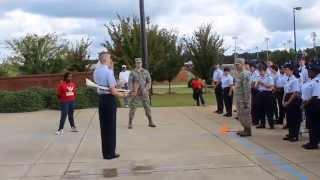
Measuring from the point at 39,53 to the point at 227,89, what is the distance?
19370 mm

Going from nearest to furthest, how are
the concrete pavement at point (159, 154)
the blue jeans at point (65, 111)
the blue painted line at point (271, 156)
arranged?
the blue painted line at point (271, 156)
the concrete pavement at point (159, 154)
the blue jeans at point (65, 111)

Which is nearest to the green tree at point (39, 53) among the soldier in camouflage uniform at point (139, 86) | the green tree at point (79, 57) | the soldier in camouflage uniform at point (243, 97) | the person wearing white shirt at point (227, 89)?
the green tree at point (79, 57)

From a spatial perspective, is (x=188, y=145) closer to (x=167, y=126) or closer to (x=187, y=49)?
(x=167, y=126)

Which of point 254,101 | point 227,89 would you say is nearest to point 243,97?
point 254,101

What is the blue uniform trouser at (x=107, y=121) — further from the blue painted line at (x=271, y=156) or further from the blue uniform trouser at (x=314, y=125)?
the blue uniform trouser at (x=314, y=125)

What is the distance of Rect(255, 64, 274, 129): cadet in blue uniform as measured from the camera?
14500 millimetres

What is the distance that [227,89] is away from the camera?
18750mm

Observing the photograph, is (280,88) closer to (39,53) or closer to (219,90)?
(219,90)

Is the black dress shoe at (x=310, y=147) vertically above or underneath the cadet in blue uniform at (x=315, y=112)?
underneath

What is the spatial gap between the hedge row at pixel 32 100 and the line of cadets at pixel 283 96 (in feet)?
16.3

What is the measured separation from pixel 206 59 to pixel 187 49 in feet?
6.65

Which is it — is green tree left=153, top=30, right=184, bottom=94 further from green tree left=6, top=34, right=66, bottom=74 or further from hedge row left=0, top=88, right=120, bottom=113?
hedge row left=0, top=88, right=120, bottom=113

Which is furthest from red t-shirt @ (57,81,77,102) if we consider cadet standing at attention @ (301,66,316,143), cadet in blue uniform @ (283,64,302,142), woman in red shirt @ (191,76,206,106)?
woman in red shirt @ (191,76,206,106)

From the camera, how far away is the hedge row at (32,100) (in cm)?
2125
